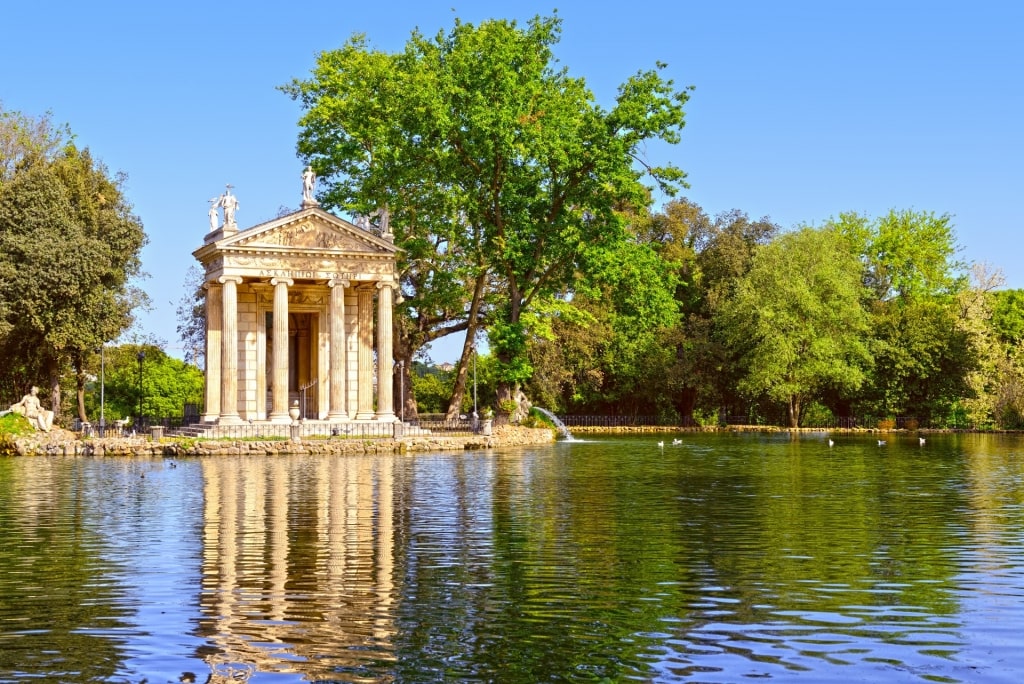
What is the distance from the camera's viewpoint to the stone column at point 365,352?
57.9 m

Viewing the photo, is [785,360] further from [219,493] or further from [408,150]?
[219,493]

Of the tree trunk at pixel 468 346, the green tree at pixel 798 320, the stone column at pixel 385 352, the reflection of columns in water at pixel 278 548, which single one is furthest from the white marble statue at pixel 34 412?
the green tree at pixel 798 320

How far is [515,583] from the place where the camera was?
43.6 feet

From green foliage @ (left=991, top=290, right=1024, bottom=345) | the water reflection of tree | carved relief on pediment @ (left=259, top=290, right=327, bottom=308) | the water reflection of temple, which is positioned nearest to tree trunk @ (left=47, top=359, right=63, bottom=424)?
carved relief on pediment @ (left=259, top=290, right=327, bottom=308)

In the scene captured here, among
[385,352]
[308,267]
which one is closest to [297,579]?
[308,267]

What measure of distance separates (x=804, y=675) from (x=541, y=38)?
50377 millimetres

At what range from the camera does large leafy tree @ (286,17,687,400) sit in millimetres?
53531

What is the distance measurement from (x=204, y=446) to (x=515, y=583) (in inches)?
1335

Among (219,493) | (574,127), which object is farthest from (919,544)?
(574,127)

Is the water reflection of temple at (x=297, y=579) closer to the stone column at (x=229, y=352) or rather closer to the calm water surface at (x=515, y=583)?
the calm water surface at (x=515, y=583)

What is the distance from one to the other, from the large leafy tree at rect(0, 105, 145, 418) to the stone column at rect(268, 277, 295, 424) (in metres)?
11.3

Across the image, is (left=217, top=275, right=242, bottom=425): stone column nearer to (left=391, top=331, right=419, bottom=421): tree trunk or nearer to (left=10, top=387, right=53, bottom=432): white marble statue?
(left=10, top=387, right=53, bottom=432): white marble statue

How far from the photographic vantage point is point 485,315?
6538 cm

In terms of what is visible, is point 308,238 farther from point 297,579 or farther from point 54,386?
point 297,579
